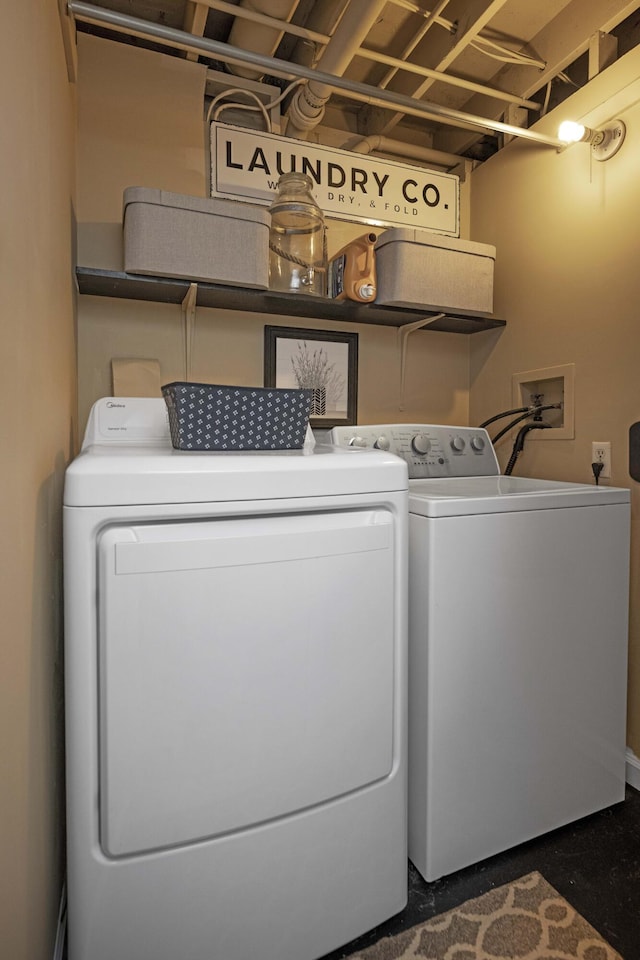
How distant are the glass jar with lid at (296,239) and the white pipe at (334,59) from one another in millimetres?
242

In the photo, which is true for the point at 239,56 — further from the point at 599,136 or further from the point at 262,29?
the point at 599,136

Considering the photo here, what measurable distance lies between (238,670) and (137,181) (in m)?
1.86

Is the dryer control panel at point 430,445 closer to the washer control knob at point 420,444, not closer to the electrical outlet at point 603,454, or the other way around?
the washer control knob at point 420,444

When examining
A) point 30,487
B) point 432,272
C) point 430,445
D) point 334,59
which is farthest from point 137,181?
point 30,487

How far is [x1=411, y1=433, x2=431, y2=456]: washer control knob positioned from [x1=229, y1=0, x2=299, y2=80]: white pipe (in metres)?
1.43

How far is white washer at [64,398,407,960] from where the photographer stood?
0.94 m

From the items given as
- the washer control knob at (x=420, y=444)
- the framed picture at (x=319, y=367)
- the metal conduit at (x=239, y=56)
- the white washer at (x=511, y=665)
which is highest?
the metal conduit at (x=239, y=56)

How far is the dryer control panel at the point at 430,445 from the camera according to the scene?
1846 millimetres

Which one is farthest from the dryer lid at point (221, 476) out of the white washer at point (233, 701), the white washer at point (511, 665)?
the white washer at point (511, 665)

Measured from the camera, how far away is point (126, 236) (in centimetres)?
171

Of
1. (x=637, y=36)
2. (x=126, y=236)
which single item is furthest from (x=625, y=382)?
(x=126, y=236)

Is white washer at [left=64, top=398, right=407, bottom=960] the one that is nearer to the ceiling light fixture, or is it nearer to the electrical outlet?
the electrical outlet

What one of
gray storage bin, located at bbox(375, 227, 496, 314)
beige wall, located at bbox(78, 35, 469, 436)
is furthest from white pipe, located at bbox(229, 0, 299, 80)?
gray storage bin, located at bbox(375, 227, 496, 314)

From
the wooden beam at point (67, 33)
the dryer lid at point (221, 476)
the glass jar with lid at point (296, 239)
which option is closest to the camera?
the dryer lid at point (221, 476)
